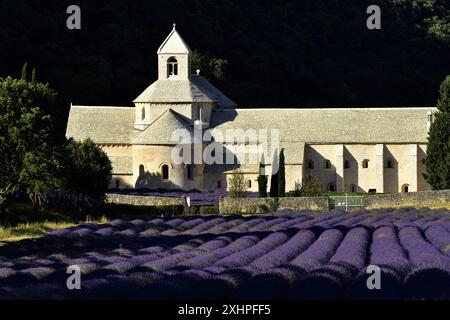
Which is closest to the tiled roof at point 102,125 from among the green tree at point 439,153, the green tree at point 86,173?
the green tree at point 86,173

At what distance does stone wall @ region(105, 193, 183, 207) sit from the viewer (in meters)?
62.3

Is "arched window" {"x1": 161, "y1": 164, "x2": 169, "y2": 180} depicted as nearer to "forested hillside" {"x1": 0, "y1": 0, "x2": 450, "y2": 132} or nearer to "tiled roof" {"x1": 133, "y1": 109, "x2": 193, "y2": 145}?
"tiled roof" {"x1": 133, "y1": 109, "x2": 193, "y2": 145}

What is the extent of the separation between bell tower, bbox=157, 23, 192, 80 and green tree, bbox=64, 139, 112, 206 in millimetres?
20251

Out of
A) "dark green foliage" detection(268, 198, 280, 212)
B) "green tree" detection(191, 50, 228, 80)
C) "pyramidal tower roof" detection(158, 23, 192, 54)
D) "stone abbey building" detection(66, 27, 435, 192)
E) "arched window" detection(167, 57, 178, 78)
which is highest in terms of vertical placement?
"green tree" detection(191, 50, 228, 80)

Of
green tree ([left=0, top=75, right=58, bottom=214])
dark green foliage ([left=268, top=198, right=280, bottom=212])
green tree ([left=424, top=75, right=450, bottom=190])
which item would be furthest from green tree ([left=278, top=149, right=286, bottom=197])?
green tree ([left=0, top=75, right=58, bottom=214])

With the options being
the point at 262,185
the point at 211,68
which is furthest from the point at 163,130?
the point at 211,68

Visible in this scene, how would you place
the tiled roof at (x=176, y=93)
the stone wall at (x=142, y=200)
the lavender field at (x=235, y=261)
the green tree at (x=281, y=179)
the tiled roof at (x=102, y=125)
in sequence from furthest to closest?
the tiled roof at (x=176, y=93) → the tiled roof at (x=102, y=125) → the green tree at (x=281, y=179) → the stone wall at (x=142, y=200) → the lavender field at (x=235, y=261)

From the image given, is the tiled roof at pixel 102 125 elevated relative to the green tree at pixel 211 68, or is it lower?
lower

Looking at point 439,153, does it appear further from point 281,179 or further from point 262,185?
point 262,185

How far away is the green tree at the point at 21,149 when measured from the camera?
49281 millimetres

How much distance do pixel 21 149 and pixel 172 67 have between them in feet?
107

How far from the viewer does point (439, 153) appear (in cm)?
7144

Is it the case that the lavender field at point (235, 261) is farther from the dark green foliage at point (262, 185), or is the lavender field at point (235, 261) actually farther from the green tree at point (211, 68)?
the green tree at point (211, 68)

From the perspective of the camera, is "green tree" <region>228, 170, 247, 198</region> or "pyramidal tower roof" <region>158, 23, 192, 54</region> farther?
"pyramidal tower roof" <region>158, 23, 192, 54</region>
